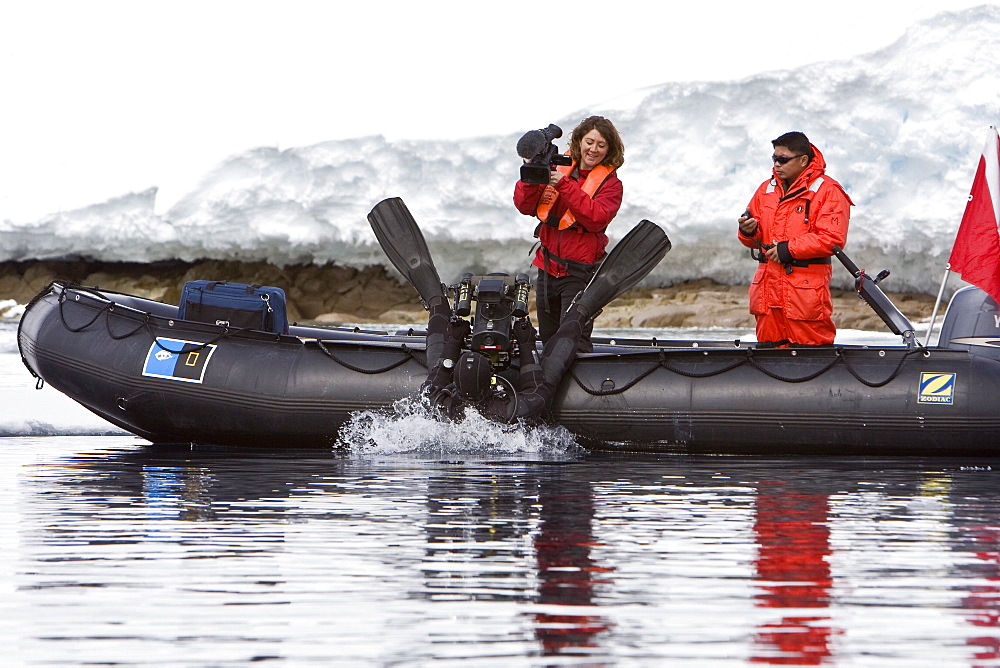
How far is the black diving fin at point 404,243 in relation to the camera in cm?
579

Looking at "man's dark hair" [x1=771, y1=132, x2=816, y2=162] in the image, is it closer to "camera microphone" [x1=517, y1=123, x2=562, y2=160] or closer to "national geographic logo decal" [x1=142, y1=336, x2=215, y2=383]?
A: "camera microphone" [x1=517, y1=123, x2=562, y2=160]

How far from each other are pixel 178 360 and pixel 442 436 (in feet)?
3.98

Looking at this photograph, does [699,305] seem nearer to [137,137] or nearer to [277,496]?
[137,137]

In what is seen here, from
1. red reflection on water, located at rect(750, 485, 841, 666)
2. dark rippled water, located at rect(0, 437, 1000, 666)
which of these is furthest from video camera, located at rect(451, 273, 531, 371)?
red reflection on water, located at rect(750, 485, 841, 666)

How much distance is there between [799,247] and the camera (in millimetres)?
5289

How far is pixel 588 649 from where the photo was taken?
2.37 metres

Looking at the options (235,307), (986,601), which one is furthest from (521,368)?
(986,601)

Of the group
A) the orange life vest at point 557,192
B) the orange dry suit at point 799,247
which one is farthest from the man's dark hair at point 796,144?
the orange life vest at point 557,192

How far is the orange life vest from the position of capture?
5430mm

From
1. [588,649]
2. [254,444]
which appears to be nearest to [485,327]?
[254,444]

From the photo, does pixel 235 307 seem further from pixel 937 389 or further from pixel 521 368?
pixel 937 389

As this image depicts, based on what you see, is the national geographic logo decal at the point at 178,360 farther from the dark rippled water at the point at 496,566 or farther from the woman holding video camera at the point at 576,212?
the woman holding video camera at the point at 576,212

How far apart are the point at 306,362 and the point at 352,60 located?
471 inches

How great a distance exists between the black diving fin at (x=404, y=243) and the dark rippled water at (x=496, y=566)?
3.57 ft
